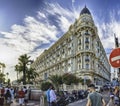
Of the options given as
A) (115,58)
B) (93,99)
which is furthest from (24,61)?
(115,58)

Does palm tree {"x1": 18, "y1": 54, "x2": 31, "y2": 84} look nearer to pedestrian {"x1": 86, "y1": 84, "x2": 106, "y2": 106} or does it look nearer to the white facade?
the white facade

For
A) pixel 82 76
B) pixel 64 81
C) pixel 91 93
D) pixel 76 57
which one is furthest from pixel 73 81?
pixel 91 93

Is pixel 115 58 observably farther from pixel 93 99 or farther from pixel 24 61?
pixel 24 61

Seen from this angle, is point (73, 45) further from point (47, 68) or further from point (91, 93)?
point (91, 93)

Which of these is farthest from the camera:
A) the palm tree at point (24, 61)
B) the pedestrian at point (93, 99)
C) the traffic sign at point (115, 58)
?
the palm tree at point (24, 61)

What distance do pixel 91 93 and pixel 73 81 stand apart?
6317 centimetres

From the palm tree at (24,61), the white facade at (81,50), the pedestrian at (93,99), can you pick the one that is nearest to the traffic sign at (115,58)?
the pedestrian at (93,99)

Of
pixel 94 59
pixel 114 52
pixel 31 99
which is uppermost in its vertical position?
pixel 94 59

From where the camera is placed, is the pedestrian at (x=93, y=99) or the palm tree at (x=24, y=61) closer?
the pedestrian at (x=93, y=99)

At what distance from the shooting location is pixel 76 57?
284 feet

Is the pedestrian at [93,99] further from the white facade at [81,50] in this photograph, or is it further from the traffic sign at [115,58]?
the white facade at [81,50]

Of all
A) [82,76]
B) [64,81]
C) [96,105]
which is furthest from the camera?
[82,76]

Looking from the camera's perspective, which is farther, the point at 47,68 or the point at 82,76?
the point at 47,68

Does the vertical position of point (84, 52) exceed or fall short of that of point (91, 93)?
it exceeds it
